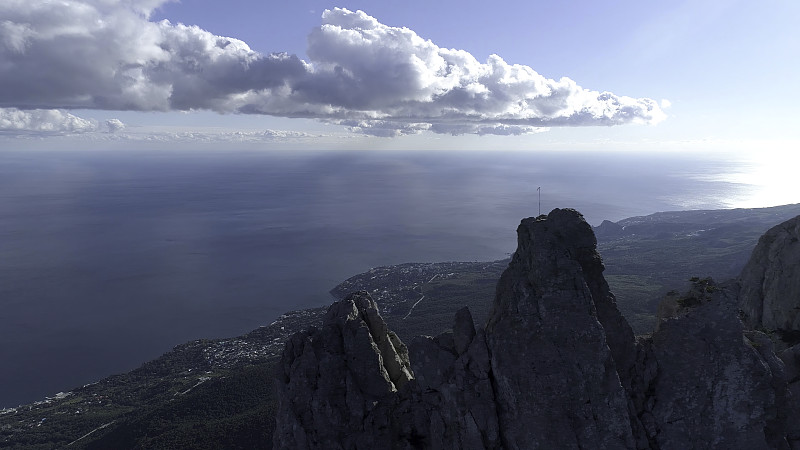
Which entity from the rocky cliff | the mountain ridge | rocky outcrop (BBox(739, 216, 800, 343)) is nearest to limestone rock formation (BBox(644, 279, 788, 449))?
the rocky cliff

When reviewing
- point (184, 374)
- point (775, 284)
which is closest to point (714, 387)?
point (775, 284)

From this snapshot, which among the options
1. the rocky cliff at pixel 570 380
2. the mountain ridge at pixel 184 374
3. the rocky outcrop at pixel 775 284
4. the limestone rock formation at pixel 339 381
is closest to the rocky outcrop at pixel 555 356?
the rocky cliff at pixel 570 380

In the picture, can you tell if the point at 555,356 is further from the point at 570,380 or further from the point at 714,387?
the point at 714,387

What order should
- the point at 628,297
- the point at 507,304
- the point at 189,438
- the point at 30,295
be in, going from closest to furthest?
1. the point at 507,304
2. the point at 189,438
3. the point at 628,297
4. the point at 30,295

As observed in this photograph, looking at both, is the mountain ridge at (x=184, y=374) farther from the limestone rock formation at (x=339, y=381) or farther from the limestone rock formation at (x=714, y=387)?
the limestone rock formation at (x=714, y=387)

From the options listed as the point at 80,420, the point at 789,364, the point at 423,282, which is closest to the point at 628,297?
the point at 423,282

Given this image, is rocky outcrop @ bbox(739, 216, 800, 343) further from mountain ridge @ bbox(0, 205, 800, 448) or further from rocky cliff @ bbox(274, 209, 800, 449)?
mountain ridge @ bbox(0, 205, 800, 448)

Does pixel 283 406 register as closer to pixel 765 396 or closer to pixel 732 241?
pixel 765 396
